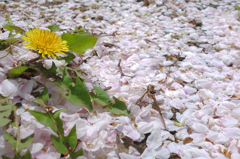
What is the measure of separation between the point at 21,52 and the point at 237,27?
2698 mm

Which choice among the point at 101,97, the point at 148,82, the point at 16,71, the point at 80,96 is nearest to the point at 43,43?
the point at 16,71

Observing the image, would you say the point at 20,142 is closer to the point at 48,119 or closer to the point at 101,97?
the point at 48,119

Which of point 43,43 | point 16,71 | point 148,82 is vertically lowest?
point 148,82

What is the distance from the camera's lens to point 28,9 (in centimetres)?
269

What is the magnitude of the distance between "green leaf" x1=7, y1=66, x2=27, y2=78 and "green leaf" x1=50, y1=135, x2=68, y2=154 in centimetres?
43

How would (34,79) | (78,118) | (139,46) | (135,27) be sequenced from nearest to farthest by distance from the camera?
(78,118) → (34,79) → (139,46) → (135,27)

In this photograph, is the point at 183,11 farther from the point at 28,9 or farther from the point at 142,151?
the point at 142,151

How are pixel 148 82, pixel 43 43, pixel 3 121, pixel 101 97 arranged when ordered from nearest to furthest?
1. pixel 3 121
2. pixel 43 43
3. pixel 101 97
4. pixel 148 82

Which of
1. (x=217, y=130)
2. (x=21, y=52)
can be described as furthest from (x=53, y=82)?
(x=217, y=130)

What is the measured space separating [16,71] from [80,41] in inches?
18.3

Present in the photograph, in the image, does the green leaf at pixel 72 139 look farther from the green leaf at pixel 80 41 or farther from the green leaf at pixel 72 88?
the green leaf at pixel 80 41

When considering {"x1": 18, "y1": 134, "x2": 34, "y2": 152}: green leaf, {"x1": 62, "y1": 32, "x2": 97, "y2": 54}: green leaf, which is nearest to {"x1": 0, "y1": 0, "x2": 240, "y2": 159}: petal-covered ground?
{"x1": 18, "y1": 134, "x2": 34, "y2": 152}: green leaf

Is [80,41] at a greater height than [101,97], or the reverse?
[80,41]

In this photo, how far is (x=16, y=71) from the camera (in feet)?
3.49
